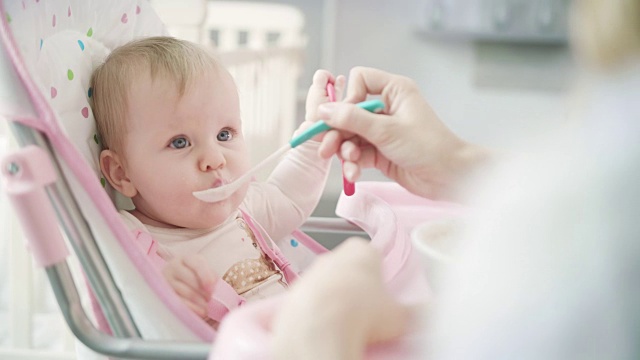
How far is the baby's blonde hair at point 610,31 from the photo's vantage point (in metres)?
0.31

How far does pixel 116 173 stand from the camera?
0.73 metres

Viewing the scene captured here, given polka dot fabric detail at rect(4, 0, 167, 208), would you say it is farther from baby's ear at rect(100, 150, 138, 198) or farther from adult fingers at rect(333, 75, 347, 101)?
adult fingers at rect(333, 75, 347, 101)

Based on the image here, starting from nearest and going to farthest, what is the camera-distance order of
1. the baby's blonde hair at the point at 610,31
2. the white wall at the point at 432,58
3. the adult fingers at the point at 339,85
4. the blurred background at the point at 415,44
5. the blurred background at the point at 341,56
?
the baby's blonde hair at the point at 610,31 < the adult fingers at the point at 339,85 < the blurred background at the point at 341,56 < the blurred background at the point at 415,44 < the white wall at the point at 432,58

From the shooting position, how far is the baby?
71 cm

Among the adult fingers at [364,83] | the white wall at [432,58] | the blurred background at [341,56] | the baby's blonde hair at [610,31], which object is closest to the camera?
the baby's blonde hair at [610,31]

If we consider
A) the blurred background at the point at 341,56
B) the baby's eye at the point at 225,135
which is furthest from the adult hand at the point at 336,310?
the blurred background at the point at 341,56

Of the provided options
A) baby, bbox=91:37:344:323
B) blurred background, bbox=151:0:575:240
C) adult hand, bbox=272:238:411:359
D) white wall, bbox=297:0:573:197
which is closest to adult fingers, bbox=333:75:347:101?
baby, bbox=91:37:344:323

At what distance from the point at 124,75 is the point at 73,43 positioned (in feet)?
0.20

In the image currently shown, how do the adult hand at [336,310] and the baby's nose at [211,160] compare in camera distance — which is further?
the baby's nose at [211,160]

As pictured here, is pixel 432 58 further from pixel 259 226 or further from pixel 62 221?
pixel 62 221

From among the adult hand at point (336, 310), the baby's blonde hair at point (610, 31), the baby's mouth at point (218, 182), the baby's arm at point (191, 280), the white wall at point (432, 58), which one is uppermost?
the baby's blonde hair at point (610, 31)

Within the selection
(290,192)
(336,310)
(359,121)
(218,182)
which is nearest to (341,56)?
(290,192)

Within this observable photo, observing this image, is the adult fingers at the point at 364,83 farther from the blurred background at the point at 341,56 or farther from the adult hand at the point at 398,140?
the blurred background at the point at 341,56

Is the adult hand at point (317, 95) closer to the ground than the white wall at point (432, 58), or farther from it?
farther from it
